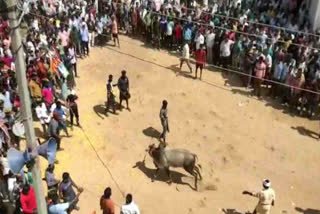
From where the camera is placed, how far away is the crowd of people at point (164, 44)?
13.8 metres

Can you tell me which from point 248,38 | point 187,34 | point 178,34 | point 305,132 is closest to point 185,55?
point 187,34

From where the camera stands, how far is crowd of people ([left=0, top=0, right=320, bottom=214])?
45.1 feet

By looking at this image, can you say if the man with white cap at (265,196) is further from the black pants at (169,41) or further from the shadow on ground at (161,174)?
the black pants at (169,41)

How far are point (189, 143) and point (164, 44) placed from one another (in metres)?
6.10

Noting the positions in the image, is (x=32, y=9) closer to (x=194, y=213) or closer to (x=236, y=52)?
(x=236, y=52)

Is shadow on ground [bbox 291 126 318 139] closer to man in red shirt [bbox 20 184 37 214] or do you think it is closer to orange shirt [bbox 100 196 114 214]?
orange shirt [bbox 100 196 114 214]

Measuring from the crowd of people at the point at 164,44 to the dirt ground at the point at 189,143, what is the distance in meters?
0.58

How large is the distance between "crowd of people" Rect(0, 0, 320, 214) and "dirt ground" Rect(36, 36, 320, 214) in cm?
58

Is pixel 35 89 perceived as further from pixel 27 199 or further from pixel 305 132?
pixel 305 132

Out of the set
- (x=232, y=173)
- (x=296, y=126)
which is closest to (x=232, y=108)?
(x=296, y=126)

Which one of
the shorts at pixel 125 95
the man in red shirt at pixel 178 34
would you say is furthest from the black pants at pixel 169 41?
the shorts at pixel 125 95

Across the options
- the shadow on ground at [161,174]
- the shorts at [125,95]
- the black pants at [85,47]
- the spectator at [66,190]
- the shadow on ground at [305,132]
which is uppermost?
the black pants at [85,47]

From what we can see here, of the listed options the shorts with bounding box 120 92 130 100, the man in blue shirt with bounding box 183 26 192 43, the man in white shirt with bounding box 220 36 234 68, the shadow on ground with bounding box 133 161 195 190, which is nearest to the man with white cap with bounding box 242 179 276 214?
the shadow on ground with bounding box 133 161 195 190

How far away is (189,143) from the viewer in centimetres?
1455
